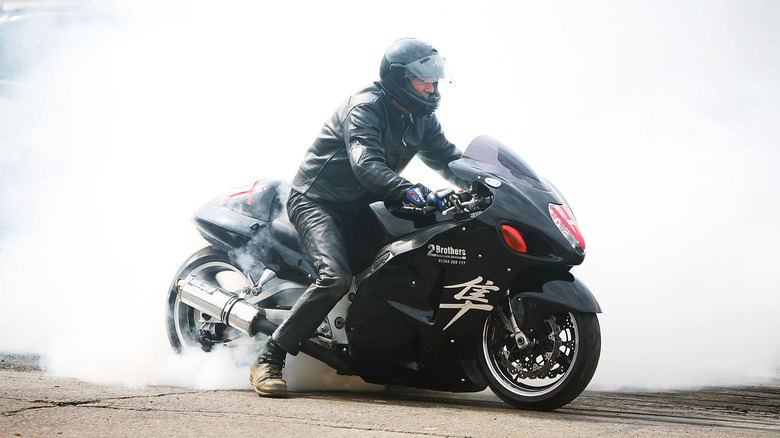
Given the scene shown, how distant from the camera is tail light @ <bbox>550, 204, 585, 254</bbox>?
392 cm

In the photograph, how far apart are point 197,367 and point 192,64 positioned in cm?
886

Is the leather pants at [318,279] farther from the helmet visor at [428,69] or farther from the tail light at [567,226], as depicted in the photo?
the tail light at [567,226]

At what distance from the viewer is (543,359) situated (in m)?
3.95

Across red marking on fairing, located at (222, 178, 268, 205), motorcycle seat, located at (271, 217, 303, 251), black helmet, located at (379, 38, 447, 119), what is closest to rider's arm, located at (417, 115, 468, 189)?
black helmet, located at (379, 38, 447, 119)

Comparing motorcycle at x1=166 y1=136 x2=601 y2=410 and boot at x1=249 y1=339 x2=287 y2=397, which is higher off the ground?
motorcycle at x1=166 y1=136 x2=601 y2=410

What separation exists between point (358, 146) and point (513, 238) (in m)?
1.03

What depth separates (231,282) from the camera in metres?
5.57

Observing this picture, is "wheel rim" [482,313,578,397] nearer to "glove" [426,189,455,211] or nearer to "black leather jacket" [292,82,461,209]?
"glove" [426,189,455,211]

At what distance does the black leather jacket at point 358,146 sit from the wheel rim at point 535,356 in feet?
3.35

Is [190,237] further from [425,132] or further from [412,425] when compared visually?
[412,425]

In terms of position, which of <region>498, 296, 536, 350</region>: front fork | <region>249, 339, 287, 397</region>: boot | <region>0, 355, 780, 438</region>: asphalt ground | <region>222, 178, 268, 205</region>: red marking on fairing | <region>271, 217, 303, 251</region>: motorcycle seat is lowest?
<region>0, 355, 780, 438</region>: asphalt ground

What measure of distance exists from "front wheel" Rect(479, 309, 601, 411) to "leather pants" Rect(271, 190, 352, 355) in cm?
88

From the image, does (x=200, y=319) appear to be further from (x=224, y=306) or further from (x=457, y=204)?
(x=457, y=204)

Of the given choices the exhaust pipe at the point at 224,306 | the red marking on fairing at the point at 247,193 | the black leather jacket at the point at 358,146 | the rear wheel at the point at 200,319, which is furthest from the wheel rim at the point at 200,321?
the black leather jacket at the point at 358,146
